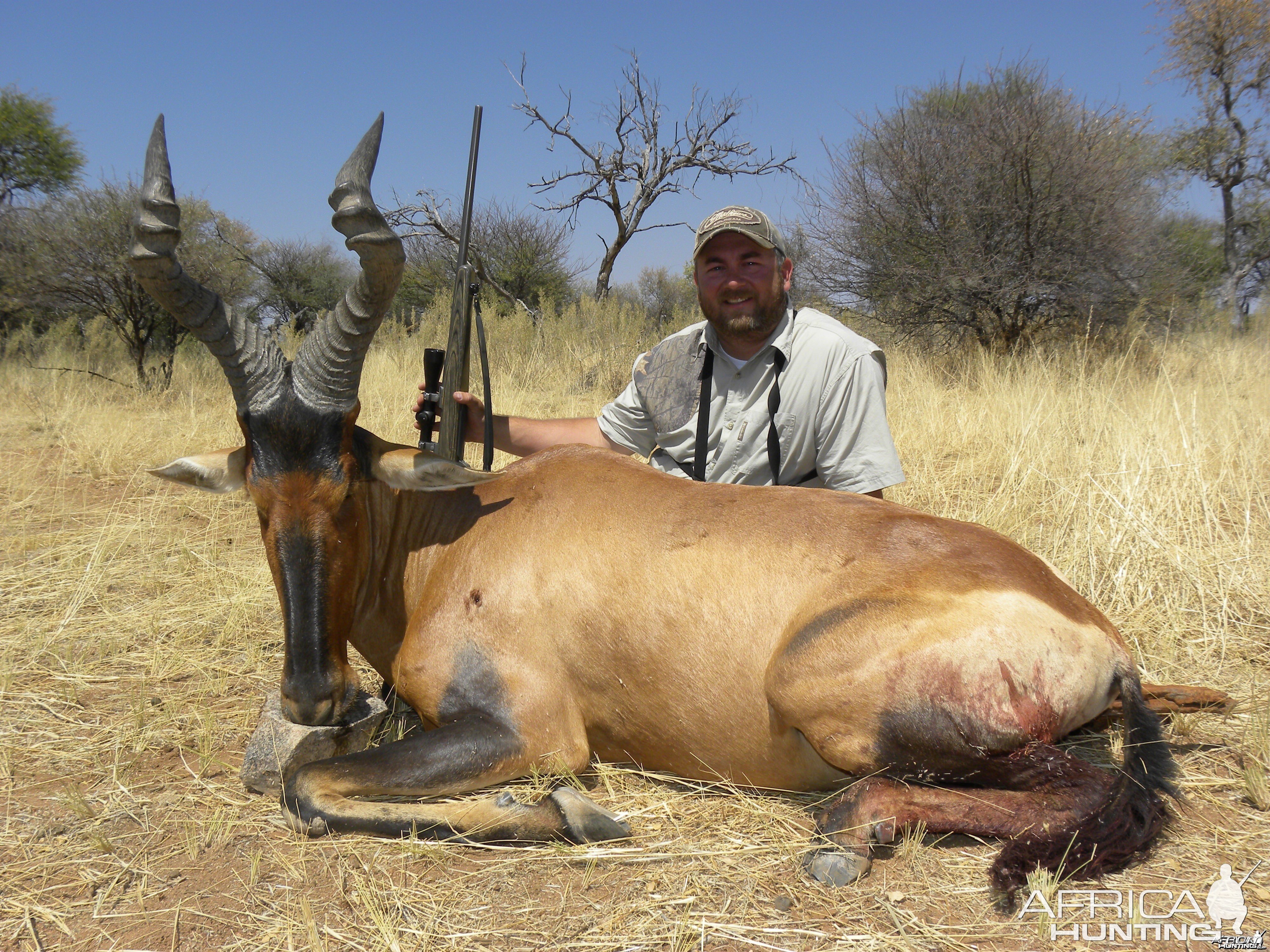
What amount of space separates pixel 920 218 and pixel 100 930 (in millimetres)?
14581

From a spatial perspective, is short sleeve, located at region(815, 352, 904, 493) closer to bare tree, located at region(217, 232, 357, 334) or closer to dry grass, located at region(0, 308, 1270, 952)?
dry grass, located at region(0, 308, 1270, 952)

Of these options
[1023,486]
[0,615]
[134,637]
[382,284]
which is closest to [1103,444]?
[1023,486]

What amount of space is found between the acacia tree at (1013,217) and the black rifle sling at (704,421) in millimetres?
8804

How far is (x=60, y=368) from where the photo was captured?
13.5 meters

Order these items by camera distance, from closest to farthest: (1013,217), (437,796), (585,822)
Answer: (585,822)
(437,796)
(1013,217)

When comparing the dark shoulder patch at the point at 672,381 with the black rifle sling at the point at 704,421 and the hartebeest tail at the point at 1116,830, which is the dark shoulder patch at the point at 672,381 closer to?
the black rifle sling at the point at 704,421

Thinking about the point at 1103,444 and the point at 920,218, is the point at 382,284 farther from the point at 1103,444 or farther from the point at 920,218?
the point at 920,218

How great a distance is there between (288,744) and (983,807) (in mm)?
2493

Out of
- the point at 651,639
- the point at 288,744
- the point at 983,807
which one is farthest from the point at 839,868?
the point at 288,744

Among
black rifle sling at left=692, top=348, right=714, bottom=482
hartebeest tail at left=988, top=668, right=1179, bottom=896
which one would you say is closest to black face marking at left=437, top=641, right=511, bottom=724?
hartebeest tail at left=988, top=668, right=1179, bottom=896

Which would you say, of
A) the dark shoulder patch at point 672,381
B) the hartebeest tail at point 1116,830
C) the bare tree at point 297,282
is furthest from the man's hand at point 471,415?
→ the bare tree at point 297,282

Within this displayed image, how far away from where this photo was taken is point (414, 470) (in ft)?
11.4

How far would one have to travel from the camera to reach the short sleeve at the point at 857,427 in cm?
456

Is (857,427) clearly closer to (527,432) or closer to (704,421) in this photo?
(704,421)
